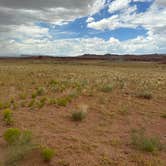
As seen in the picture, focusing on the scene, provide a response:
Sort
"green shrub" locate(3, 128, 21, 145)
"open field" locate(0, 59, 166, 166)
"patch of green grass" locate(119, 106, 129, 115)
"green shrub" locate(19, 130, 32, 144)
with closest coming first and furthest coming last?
1. "open field" locate(0, 59, 166, 166)
2. "green shrub" locate(19, 130, 32, 144)
3. "green shrub" locate(3, 128, 21, 145)
4. "patch of green grass" locate(119, 106, 129, 115)

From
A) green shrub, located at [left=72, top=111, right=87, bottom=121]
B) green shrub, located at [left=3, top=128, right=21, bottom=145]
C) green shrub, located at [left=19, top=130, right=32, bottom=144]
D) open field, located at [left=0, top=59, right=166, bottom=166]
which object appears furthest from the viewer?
green shrub, located at [left=72, top=111, right=87, bottom=121]

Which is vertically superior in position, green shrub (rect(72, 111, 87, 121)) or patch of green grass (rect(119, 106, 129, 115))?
green shrub (rect(72, 111, 87, 121))

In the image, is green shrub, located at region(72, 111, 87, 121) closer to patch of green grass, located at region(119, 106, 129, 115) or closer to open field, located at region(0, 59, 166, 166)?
open field, located at region(0, 59, 166, 166)

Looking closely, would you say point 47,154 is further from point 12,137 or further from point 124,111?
point 124,111

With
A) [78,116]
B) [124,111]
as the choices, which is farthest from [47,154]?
[124,111]

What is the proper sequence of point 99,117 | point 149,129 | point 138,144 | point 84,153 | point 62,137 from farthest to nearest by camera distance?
point 99,117, point 149,129, point 62,137, point 138,144, point 84,153

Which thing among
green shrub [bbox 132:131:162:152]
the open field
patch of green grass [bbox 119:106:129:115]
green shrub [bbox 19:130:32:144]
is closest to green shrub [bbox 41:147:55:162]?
the open field

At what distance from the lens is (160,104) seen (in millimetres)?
11016

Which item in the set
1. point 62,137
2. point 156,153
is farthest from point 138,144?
point 62,137

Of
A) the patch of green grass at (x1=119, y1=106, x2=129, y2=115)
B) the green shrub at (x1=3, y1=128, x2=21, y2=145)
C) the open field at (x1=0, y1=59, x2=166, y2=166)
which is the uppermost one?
the green shrub at (x1=3, y1=128, x2=21, y2=145)

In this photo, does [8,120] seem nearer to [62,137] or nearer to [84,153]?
[62,137]

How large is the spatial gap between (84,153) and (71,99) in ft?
19.7

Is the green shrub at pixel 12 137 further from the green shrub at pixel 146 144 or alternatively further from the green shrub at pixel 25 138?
the green shrub at pixel 146 144

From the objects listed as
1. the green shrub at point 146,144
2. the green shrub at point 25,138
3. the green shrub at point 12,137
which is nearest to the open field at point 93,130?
the green shrub at point 146,144
